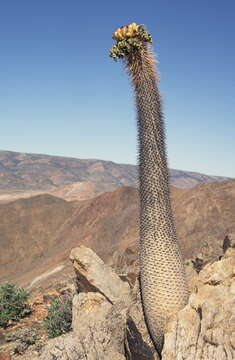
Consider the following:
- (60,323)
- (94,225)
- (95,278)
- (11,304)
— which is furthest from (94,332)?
(94,225)

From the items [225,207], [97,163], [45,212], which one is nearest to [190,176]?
[97,163]

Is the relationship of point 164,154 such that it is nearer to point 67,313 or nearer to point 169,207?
point 169,207

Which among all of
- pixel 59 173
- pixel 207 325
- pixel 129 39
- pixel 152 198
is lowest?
pixel 59 173

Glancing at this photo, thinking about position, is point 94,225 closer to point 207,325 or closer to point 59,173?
point 207,325

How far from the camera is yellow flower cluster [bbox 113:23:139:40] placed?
16.1 feet

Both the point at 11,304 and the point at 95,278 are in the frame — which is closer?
the point at 95,278

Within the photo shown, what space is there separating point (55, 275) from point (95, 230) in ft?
51.2

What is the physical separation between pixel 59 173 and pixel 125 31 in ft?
543

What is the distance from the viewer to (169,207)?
16.8ft

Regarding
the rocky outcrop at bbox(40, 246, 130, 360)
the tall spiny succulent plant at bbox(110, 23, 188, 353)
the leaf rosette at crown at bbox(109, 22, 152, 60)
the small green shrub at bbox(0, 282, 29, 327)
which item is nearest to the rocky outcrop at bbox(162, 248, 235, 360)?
the tall spiny succulent plant at bbox(110, 23, 188, 353)

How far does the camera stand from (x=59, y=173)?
168 meters

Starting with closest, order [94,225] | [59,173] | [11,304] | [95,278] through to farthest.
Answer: [95,278]
[11,304]
[94,225]
[59,173]

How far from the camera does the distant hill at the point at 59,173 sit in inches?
5817

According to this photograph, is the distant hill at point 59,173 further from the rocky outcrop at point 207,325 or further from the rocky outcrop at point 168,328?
the rocky outcrop at point 207,325
